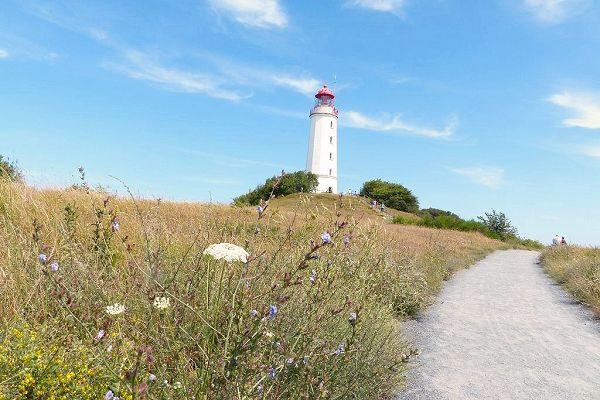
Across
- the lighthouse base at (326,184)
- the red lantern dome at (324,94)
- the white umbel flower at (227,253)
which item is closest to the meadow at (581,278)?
the white umbel flower at (227,253)

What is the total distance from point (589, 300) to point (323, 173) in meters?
48.0

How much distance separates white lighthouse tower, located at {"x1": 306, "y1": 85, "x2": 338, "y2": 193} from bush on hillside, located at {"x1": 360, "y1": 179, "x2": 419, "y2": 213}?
4517mm

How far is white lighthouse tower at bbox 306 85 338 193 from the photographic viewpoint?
5766cm

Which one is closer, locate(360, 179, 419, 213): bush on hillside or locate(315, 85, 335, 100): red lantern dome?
locate(360, 179, 419, 213): bush on hillside

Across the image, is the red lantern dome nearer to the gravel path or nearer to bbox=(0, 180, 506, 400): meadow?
the gravel path

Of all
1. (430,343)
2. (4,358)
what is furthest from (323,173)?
(4,358)

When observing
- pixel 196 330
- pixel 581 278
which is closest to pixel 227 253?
pixel 196 330

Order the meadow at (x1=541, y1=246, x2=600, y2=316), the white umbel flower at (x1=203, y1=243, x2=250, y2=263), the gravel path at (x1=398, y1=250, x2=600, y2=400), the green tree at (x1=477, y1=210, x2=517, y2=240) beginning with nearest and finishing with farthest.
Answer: the white umbel flower at (x1=203, y1=243, x2=250, y2=263) → the gravel path at (x1=398, y1=250, x2=600, y2=400) → the meadow at (x1=541, y1=246, x2=600, y2=316) → the green tree at (x1=477, y1=210, x2=517, y2=240)

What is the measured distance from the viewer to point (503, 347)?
6387mm

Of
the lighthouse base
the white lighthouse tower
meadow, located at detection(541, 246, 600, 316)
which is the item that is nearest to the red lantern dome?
the white lighthouse tower

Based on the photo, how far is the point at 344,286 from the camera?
5.28 meters

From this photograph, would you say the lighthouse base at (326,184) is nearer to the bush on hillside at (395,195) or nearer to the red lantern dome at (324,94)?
the bush on hillside at (395,195)

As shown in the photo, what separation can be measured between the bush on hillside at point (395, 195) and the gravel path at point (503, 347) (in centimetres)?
4374

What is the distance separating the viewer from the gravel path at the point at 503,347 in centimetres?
477
